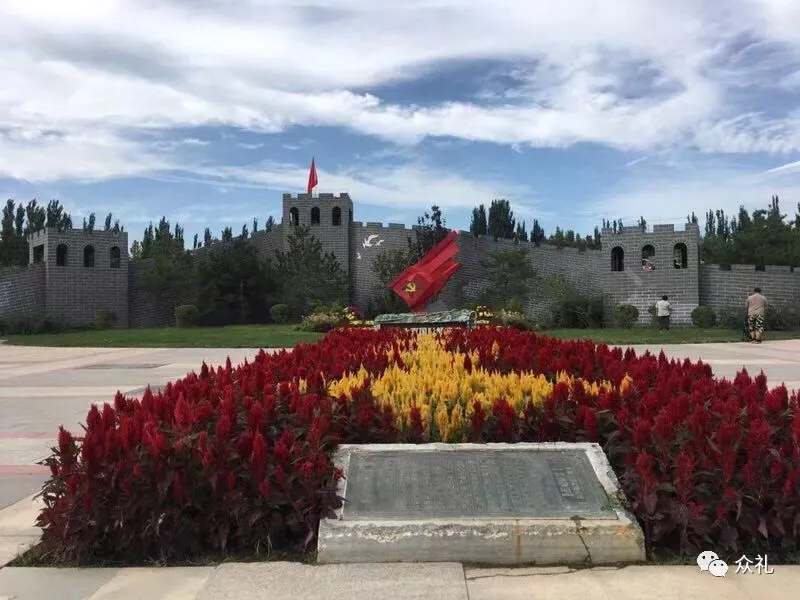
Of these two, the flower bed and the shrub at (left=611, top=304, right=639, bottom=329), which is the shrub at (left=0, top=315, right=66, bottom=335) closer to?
the shrub at (left=611, top=304, right=639, bottom=329)

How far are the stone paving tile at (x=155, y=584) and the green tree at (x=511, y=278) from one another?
31.4m

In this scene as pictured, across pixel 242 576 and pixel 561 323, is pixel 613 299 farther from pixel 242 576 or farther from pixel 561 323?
pixel 242 576

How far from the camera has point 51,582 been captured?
9.98 ft

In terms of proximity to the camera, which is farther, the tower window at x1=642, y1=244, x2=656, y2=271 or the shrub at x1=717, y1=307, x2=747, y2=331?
the tower window at x1=642, y1=244, x2=656, y2=271

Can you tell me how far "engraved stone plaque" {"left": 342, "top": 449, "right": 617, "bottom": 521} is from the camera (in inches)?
130

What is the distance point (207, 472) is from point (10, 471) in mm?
2842

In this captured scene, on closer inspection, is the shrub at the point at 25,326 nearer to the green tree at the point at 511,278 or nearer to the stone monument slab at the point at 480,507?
the green tree at the point at 511,278

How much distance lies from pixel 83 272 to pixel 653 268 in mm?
28774

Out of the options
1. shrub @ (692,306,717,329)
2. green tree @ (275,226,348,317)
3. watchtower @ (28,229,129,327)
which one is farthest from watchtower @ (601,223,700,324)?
watchtower @ (28,229,129,327)

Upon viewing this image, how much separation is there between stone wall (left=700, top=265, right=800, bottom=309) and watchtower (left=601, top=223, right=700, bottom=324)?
0.62 m

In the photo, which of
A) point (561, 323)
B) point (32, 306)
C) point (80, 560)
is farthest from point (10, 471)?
point (32, 306)

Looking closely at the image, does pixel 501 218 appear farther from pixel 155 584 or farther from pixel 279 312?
pixel 155 584

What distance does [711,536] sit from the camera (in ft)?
10.7

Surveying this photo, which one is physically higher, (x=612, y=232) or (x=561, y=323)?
(x=612, y=232)
